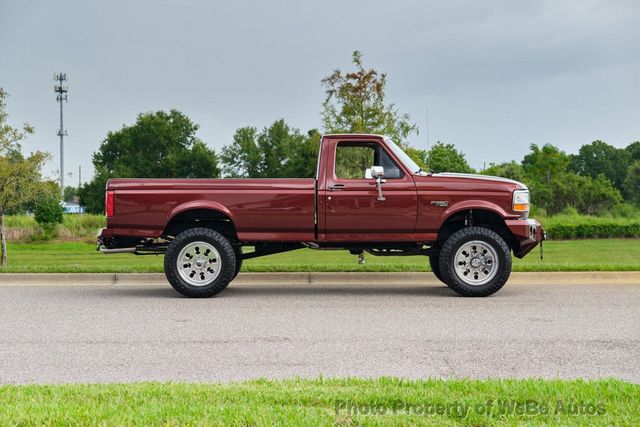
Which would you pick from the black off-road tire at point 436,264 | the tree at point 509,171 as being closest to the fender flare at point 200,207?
the black off-road tire at point 436,264

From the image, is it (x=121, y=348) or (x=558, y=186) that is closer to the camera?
(x=121, y=348)

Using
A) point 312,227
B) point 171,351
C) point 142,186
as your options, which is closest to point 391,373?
point 171,351

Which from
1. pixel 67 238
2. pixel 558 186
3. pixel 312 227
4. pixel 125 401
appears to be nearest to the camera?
pixel 125 401

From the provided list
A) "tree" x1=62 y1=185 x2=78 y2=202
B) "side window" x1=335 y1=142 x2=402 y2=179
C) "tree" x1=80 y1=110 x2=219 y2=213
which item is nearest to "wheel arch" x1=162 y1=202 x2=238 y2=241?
"side window" x1=335 y1=142 x2=402 y2=179

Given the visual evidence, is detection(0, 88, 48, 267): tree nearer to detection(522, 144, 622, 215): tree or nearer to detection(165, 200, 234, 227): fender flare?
detection(165, 200, 234, 227): fender flare

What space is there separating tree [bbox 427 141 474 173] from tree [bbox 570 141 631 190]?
119 feet

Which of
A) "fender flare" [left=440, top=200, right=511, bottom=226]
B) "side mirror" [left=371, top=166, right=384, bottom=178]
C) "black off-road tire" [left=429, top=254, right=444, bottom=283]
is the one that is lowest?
"black off-road tire" [left=429, top=254, right=444, bottom=283]

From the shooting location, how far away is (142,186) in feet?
35.7

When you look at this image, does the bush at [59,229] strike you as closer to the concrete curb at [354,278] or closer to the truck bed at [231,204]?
the concrete curb at [354,278]

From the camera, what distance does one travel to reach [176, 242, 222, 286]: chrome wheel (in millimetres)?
10656

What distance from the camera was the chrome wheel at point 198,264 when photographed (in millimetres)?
10656

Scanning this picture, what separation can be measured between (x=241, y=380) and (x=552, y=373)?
245 cm

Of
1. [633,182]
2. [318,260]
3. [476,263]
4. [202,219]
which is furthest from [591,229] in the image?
[633,182]

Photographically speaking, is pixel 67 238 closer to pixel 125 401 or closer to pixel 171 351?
pixel 171 351
